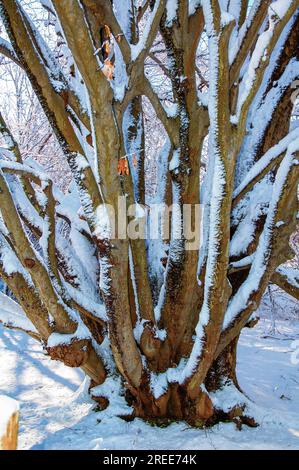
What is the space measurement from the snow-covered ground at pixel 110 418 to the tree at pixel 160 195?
23 cm

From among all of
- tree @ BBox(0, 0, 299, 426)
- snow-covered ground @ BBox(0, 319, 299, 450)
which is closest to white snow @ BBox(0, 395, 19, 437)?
tree @ BBox(0, 0, 299, 426)

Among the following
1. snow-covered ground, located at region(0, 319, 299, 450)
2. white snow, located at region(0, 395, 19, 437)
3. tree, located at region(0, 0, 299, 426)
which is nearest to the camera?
white snow, located at region(0, 395, 19, 437)

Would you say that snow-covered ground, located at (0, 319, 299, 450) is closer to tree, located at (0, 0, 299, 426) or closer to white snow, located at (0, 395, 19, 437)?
tree, located at (0, 0, 299, 426)

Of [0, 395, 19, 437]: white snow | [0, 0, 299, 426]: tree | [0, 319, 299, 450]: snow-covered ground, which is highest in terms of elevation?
[0, 0, 299, 426]: tree

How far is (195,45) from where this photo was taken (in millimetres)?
2961

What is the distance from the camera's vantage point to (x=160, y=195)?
148 inches

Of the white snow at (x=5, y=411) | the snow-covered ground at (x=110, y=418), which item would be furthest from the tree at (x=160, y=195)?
the white snow at (x=5, y=411)

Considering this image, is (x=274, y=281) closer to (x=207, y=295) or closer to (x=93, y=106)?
(x=207, y=295)

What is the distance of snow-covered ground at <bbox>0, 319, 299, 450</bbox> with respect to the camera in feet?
8.99

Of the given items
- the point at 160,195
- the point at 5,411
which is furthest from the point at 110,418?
the point at 160,195

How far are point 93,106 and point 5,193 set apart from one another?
3.01ft

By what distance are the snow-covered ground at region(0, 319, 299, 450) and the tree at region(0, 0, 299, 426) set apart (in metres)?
0.23

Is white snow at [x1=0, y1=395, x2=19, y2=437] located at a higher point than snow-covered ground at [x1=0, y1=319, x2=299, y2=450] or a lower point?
higher
